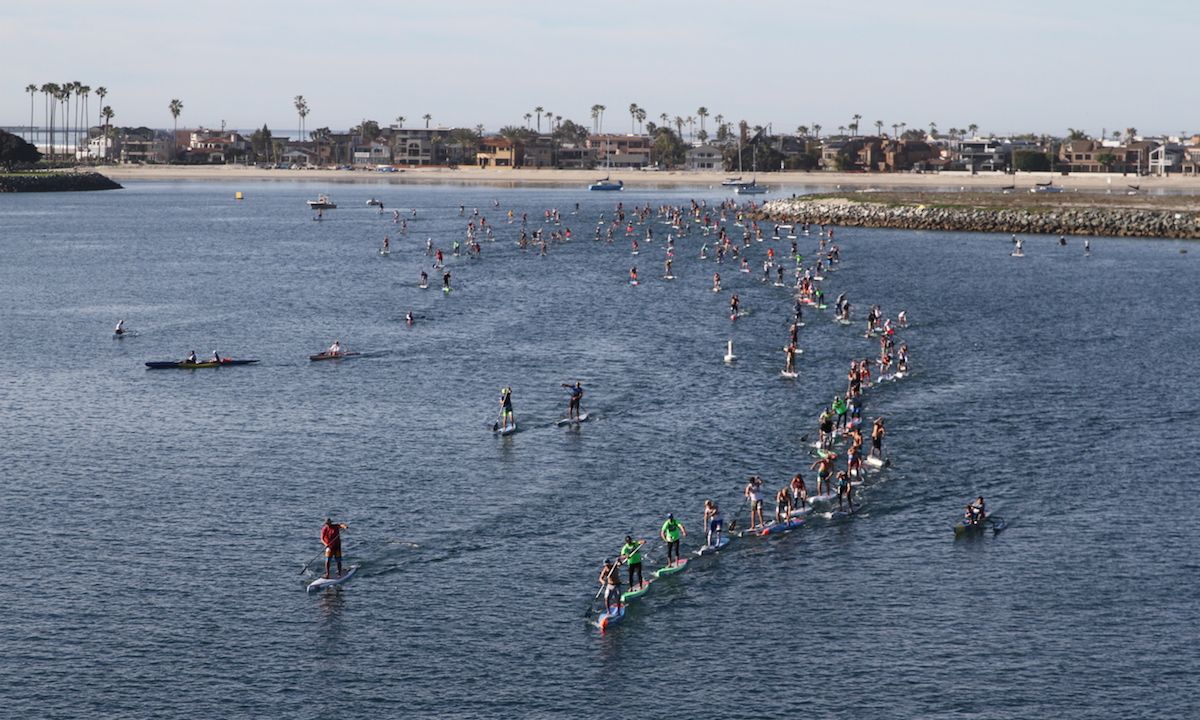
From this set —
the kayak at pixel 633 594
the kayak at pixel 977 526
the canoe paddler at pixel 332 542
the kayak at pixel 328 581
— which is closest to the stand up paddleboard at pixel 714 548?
the kayak at pixel 633 594

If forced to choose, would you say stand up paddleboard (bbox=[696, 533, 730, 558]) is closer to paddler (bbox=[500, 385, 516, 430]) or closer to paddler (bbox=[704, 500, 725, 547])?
paddler (bbox=[704, 500, 725, 547])

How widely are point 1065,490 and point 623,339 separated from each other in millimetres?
42749

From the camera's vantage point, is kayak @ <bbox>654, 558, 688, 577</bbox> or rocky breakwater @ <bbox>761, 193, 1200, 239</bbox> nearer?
kayak @ <bbox>654, 558, 688, 577</bbox>

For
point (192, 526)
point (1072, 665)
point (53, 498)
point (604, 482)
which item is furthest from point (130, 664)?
point (1072, 665)

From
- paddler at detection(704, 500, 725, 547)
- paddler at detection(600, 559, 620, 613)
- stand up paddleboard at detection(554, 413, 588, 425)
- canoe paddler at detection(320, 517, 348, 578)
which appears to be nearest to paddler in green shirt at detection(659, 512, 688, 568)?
paddler at detection(704, 500, 725, 547)

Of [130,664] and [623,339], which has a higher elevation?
[623,339]

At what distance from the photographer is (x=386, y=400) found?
73562 mm

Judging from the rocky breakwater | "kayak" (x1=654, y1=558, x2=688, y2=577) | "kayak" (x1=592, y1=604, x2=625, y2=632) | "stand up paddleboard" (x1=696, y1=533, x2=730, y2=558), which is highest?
the rocky breakwater

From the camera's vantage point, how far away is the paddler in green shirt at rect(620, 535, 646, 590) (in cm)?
4412

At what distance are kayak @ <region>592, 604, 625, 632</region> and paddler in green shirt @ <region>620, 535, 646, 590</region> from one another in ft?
6.11

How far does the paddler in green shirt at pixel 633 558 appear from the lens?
145ft

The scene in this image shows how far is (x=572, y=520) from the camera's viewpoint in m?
51.8

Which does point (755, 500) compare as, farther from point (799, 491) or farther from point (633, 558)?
point (633, 558)

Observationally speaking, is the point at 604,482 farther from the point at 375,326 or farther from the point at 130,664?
the point at 375,326
